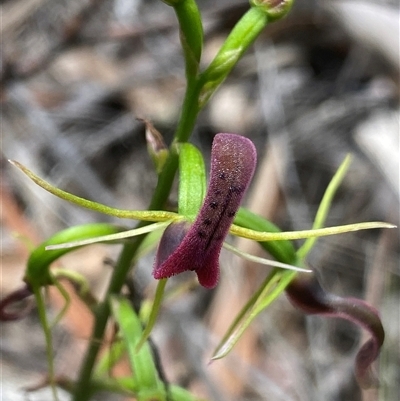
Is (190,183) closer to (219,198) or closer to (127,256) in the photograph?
(219,198)

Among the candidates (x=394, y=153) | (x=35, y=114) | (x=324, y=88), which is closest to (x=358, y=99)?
(x=324, y=88)

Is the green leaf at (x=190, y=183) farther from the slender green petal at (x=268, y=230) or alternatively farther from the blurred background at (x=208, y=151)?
the blurred background at (x=208, y=151)

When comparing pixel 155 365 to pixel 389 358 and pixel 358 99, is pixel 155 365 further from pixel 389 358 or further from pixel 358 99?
pixel 358 99

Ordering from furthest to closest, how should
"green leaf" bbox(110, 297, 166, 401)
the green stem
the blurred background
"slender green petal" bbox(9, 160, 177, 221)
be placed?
1. the blurred background
2. "green leaf" bbox(110, 297, 166, 401)
3. the green stem
4. "slender green petal" bbox(9, 160, 177, 221)

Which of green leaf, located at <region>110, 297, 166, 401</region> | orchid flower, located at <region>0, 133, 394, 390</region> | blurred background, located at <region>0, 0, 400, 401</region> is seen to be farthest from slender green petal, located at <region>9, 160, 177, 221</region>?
blurred background, located at <region>0, 0, 400, 401</region>

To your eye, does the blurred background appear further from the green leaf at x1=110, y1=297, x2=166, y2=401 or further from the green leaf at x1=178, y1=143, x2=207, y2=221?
the green leaf at x1=178, y1=143, x2=207, y2=221

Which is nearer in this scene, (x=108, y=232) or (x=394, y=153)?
(x=108, y=232)

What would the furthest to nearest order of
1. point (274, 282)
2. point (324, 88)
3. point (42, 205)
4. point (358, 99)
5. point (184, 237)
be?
point (324, 88) → point (358, 99) → point (42, 205) → point (274, 282) → point (184, 237)

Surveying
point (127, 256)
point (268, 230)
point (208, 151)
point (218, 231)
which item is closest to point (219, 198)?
point (218, 231)
